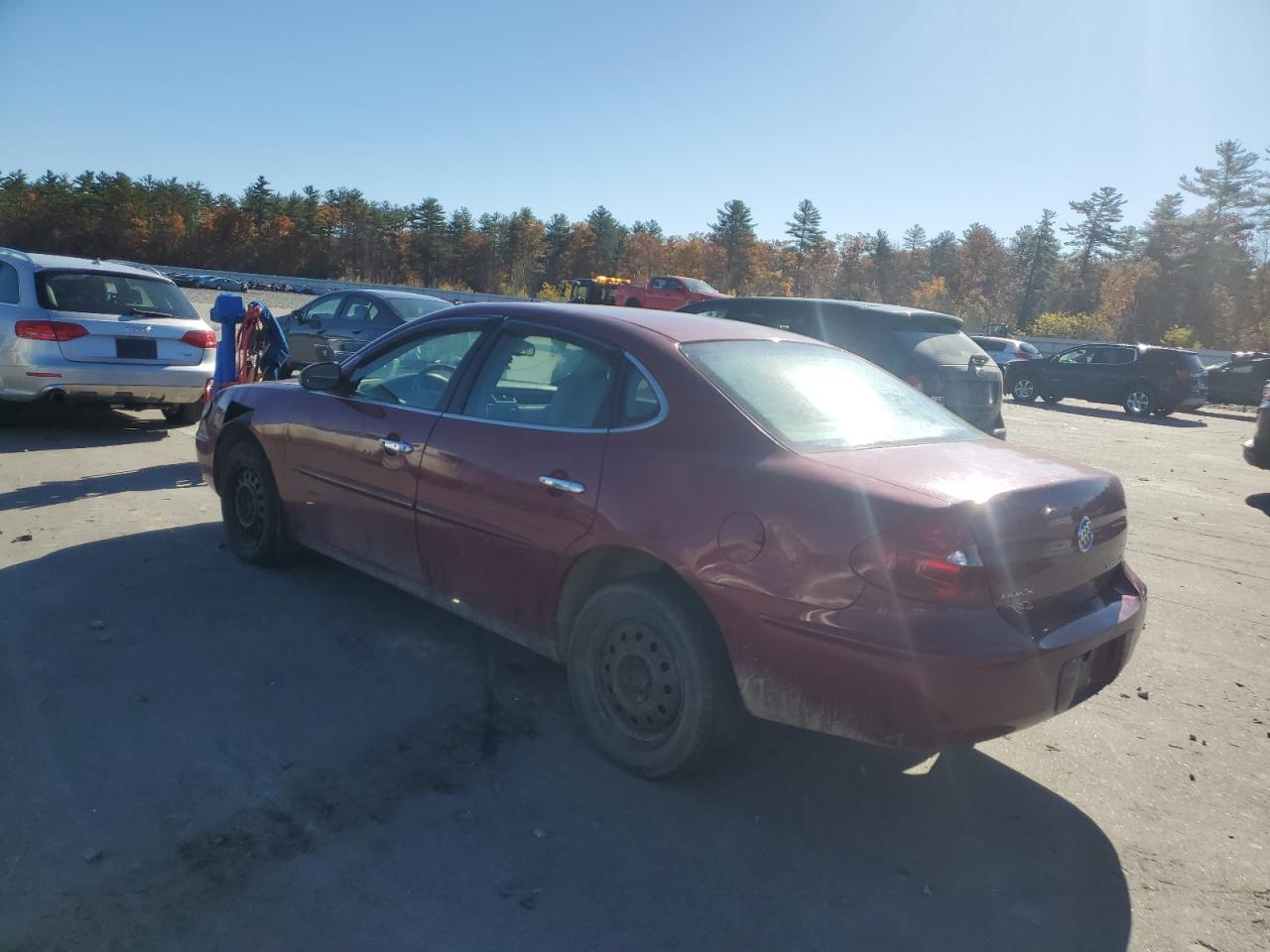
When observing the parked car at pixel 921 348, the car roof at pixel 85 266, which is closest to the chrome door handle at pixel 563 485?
the parked car at pixel 921 348

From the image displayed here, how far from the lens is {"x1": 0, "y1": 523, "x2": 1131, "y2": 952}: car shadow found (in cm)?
253

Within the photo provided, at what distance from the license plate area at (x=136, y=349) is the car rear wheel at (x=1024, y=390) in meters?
19.9

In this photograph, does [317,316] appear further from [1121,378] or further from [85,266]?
[1121,378]

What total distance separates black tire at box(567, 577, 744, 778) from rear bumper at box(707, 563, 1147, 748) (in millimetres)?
110

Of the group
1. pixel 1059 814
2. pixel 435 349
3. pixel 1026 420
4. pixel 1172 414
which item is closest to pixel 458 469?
pixel 435 349

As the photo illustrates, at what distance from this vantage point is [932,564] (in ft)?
8.86

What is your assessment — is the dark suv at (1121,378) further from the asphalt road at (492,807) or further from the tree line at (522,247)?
the tree line at (522,247)

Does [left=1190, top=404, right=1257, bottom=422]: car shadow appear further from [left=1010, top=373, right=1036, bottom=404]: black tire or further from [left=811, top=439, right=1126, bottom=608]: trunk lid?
[left=811, top=439, right=1126, bottom=608]: trunk lid

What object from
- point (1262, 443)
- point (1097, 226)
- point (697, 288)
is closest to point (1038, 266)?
point (1097, 226)

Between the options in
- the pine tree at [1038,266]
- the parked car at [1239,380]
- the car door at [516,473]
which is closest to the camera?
the car door at [516,473]

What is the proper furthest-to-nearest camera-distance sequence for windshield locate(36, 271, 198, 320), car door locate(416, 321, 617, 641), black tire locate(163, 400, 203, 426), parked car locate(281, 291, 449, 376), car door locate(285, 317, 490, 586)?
parked car locate(281, 291, 449, 376) < black tire locate(163, 400, 203, 426) < windshield locate(36, 271, 198, 320) < car door locate(285, 317, 490, 586) < car door locate(416, 321, 617, 641)

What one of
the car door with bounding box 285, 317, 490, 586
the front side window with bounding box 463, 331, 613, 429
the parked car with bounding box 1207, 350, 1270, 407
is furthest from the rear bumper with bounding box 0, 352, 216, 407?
the parked car with bounding box 1207, 350, 1270, 407

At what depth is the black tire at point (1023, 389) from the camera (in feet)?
74.0

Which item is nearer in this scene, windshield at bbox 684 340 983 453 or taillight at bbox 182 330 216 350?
windshield at bbox 684 340 983 453
